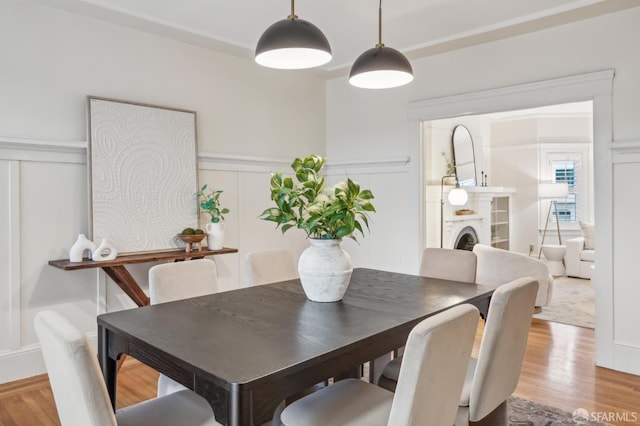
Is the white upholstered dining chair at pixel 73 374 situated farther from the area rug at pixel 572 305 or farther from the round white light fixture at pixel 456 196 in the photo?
the round white light fixture at pixel 456 196

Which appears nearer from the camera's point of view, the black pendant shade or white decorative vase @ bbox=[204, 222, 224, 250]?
the black pendant shade

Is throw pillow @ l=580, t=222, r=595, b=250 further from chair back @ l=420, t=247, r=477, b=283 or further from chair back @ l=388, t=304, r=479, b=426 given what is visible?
chair back @ l=388, t=304, r=479, b=426

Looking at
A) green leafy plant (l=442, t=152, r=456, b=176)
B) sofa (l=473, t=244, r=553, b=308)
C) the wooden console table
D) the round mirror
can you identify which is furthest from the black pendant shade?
the round mirror

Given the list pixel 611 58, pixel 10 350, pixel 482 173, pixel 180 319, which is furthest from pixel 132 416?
pixel 482 173

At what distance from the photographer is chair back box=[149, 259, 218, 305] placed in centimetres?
223

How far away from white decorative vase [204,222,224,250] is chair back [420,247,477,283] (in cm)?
171

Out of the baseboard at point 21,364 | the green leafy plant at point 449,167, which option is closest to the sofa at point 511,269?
the green leafy plant at point 449,167

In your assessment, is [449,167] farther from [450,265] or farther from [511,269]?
[450,265]

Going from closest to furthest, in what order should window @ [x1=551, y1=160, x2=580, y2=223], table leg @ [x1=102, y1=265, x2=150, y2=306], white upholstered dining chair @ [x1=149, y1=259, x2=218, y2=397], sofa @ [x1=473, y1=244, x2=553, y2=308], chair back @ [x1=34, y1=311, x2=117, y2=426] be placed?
chair back @ [x1=34, y1=311, x2=117, y2=426] → white upholstered dining chair @ [x1=149, y1=259, x2=218, y2=397] → table leg @ [x1=102, y1=265, x2=150, y2=306] → sofa @ [x1=473, y1=244, x2=553, y2=308] → window @ [x1=551, y1=160, x2=580, y2=223]

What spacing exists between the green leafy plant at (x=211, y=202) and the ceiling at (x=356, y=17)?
1.28 m

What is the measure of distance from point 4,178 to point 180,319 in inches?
78.9

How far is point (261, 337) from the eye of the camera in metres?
1.55

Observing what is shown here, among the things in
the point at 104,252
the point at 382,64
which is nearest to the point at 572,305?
the point at 382,64

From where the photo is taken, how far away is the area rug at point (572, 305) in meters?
4.53
